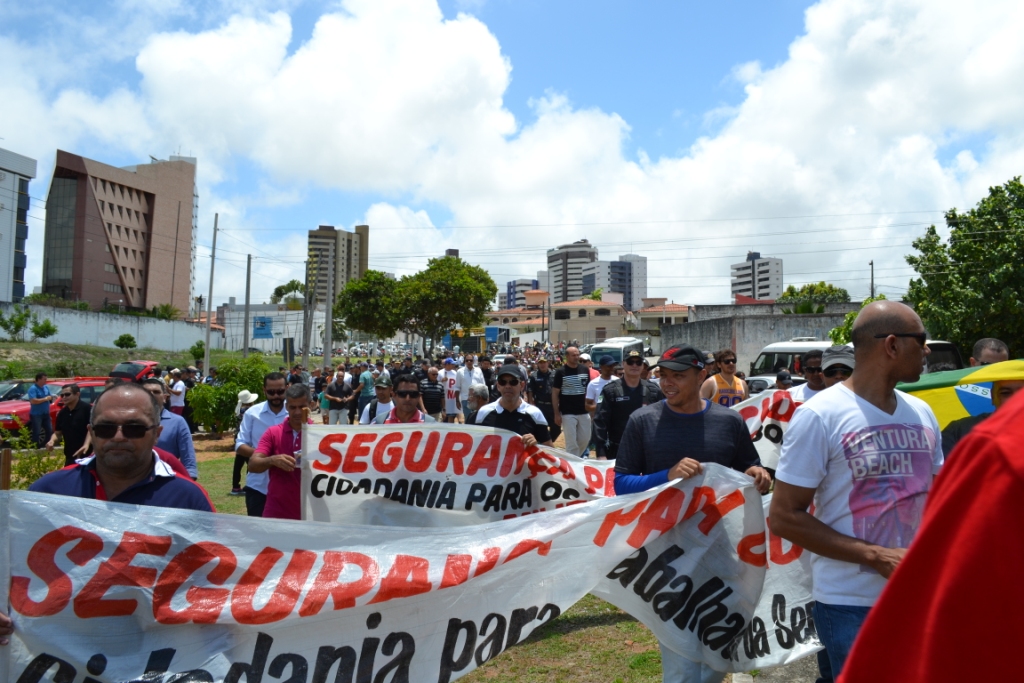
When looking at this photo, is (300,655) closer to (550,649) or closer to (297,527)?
(297,527)

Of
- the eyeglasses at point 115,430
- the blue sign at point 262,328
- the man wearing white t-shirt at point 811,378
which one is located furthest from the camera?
the blue sign at point 262,328

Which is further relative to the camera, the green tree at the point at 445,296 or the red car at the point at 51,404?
the green tree at the point at 445,296

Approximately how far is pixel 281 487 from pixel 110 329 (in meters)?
63.9

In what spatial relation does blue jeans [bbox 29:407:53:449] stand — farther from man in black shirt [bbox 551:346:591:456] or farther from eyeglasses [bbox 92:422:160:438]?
eyeglasses [bbox 92:422:160:438]

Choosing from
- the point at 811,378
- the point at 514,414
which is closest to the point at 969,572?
the point at 514,414

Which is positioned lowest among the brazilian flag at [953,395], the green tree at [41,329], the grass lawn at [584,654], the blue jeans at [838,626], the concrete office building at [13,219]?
the grass lawn at [584,654]

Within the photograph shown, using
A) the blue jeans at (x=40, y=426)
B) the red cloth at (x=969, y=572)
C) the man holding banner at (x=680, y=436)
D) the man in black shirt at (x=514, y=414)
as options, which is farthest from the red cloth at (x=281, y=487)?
the blue jeans at (x=40, y=426)

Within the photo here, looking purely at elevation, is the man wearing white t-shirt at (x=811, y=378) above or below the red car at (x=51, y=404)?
above

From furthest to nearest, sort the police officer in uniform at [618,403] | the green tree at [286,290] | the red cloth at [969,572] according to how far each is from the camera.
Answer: the green tree at [286,290] < the police officer in uniform at [618,403] < the red cloth at [969,572]

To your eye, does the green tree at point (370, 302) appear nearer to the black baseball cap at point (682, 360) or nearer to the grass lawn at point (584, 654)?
the grass lawn at point (584, 654)

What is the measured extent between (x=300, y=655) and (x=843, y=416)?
2345 millimetres

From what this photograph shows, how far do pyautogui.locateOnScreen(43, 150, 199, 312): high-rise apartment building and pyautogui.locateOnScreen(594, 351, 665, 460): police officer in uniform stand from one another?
93.4 meters

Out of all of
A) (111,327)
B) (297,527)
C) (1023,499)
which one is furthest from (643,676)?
(111,327)

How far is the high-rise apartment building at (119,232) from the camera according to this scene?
286ft
